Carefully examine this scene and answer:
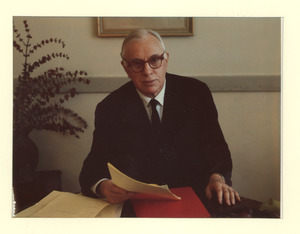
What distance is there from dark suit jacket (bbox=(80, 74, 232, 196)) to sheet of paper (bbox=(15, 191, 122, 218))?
4cm

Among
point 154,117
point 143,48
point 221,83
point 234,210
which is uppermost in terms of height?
point 143,48

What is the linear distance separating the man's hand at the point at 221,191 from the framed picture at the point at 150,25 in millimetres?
510

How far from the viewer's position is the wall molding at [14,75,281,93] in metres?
1.23

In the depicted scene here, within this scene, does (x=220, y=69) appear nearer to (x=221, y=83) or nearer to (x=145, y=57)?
(x=221, y=83)

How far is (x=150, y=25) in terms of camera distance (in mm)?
1222

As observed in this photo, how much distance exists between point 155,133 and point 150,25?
14.4 inches

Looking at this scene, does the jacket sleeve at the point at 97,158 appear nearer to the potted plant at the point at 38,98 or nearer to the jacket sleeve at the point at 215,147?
the potted plant at the point at 38,98

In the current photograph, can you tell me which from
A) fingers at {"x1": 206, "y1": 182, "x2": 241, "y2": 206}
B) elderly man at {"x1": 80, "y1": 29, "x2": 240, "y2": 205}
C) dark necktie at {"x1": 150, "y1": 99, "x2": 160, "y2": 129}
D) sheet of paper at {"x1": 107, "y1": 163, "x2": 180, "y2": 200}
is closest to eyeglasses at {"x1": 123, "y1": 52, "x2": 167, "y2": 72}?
elderly man at {"x1": 80, "y1": 29, "x2": 240, "y2": 205}

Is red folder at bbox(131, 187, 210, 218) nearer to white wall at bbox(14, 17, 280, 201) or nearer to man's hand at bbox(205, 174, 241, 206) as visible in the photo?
man's hand at bbox(205, 174, 241, 206)

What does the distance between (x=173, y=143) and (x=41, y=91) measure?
49cm

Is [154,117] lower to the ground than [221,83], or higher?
lower

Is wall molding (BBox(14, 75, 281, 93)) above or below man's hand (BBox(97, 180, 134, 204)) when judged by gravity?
above

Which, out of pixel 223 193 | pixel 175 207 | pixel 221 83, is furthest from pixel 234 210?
pixel 221 83
